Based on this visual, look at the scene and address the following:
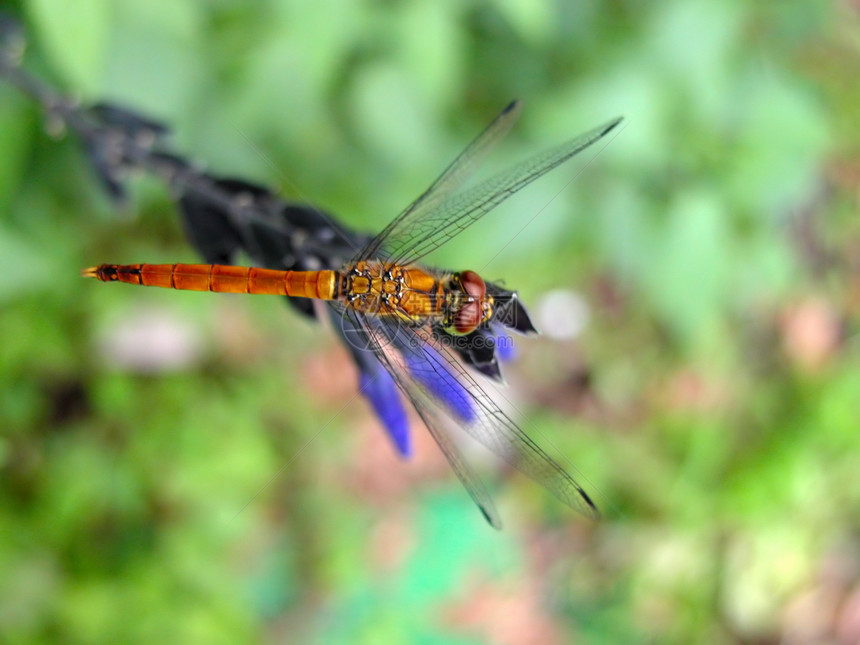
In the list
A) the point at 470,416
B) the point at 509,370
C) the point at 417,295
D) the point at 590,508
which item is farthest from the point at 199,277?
the point at 509,370

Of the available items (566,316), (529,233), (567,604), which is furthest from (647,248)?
(567,604)

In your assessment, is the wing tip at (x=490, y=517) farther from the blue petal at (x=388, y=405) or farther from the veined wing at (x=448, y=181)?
the veined wing at (x=448, y=181)

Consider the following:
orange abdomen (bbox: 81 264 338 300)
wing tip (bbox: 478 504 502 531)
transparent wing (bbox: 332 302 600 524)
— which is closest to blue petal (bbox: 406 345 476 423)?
transparent wing (bbox: 332 302 600 524)

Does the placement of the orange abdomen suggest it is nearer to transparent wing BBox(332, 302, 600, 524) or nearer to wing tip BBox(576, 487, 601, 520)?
transparent wing BBox(332, 302, 600, 524)

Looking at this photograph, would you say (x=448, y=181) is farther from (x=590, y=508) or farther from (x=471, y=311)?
(x=590, y=508)

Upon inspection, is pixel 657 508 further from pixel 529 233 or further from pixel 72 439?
pixel 72 439

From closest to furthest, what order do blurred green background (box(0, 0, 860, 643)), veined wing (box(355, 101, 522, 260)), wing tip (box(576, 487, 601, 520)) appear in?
wing tip (box(576, 487, 601, 520)) < veined wing (box(355, 101, 522, 260)) < blurred green background (box(0, 0, 860, 643))

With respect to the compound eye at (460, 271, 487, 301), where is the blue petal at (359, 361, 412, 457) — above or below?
below
